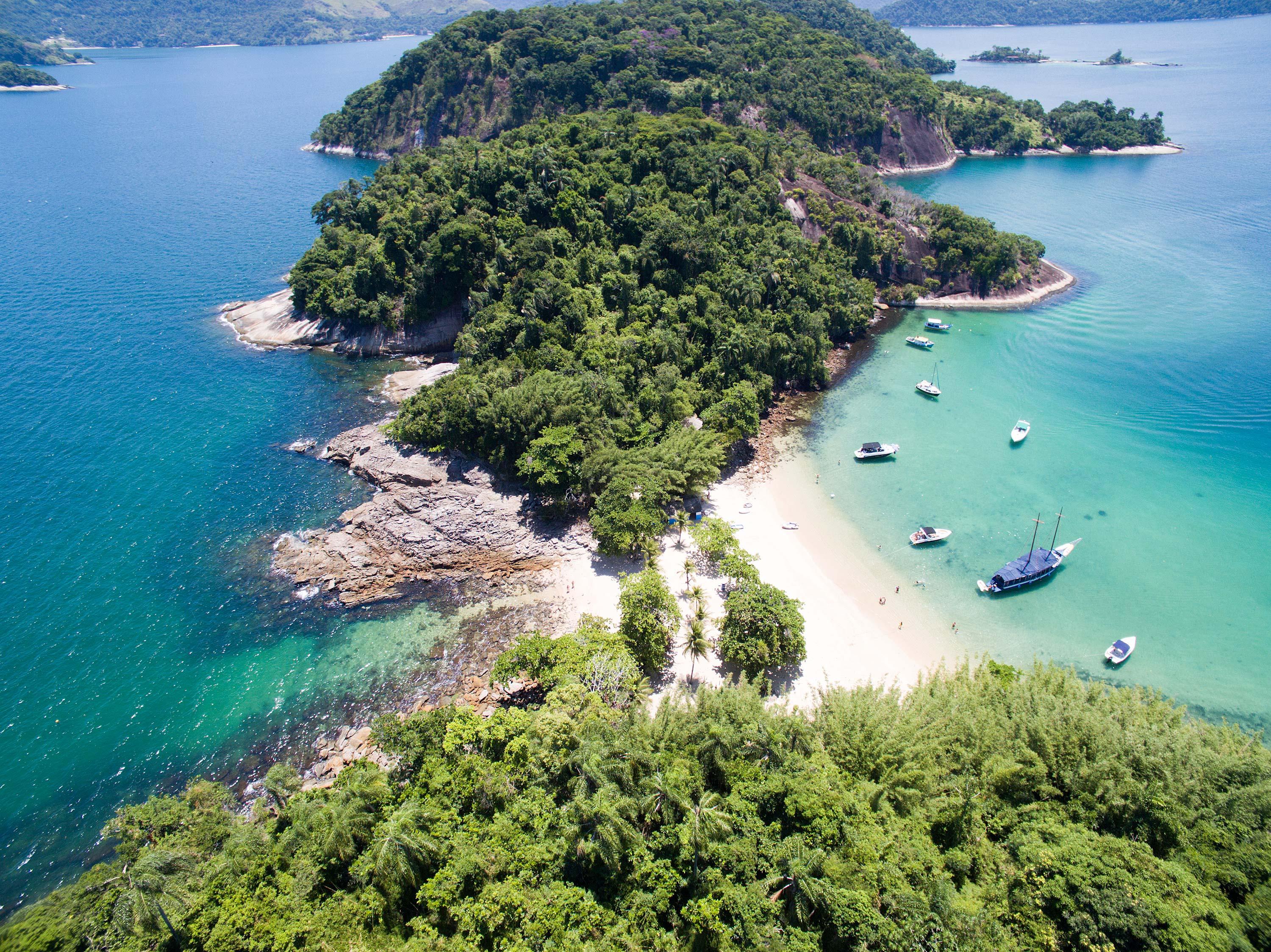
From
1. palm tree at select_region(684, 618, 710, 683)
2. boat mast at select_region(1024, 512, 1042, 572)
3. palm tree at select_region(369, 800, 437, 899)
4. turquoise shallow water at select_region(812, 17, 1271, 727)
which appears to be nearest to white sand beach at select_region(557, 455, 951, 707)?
palm tree at select_region(684, 618, 710, 683)

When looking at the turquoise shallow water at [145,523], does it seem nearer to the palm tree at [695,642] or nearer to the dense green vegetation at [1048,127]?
the palm tree at [695,642]

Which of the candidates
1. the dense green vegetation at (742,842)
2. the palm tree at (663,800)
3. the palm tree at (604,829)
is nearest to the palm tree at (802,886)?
the dense green vegetation at (742,842)

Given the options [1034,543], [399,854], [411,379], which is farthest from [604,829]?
[411,379]

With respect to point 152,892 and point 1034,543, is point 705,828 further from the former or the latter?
point 1034,543

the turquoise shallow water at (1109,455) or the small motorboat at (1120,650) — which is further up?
the turquoise shallow water at (1109,455)

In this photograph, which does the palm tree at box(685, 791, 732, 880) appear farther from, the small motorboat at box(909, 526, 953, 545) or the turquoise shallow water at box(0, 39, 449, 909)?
the small motorboat at box(909, 526, 953, 545)

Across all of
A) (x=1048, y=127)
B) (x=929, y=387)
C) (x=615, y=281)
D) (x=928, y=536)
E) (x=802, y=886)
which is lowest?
(x=928, y=536)
